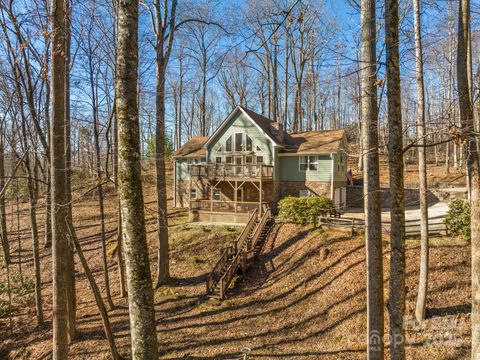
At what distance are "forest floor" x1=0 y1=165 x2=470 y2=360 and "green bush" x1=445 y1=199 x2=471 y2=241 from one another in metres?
0.55

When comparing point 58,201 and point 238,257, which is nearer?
point 58,201

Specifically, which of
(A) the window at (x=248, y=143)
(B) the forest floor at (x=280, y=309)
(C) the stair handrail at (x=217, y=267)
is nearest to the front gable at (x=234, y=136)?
(A) the window at (x=248, y=143)

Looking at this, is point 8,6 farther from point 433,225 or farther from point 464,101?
point 433,225

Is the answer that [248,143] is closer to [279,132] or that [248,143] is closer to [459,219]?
[279,132]

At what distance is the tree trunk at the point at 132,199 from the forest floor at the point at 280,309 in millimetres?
6010

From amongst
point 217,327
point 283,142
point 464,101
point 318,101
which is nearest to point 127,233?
point 464,101

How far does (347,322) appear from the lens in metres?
9.62

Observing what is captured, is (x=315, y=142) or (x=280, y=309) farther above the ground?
(x=315, y=142)

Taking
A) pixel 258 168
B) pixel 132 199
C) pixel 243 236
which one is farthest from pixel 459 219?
pixel 132 199

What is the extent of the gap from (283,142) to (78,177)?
945 inches

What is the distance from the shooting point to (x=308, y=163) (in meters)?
21.6

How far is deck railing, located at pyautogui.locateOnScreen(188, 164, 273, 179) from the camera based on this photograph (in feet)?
69.3

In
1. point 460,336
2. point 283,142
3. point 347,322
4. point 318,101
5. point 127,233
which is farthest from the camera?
point 318,101

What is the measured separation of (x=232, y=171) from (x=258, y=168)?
2.02 meters
